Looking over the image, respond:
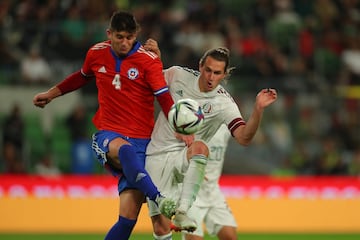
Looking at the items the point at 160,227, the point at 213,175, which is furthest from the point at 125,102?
the point at 213,175

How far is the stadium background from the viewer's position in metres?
12.3

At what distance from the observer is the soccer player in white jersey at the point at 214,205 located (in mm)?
8328

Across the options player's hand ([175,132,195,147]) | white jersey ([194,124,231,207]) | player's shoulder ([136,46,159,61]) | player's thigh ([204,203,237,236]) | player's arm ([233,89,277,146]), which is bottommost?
player's thigh ([204,203,237,236])

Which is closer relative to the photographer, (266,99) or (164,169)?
(266,99)

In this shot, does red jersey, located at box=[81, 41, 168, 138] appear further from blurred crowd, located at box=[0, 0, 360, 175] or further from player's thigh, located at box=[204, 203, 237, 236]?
blurred crowd, located at box=[0, 0, 360, 175]

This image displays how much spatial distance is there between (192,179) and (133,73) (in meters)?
0.91

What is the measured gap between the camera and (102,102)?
281 inches

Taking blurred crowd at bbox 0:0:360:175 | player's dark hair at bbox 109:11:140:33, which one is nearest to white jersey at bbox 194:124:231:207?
player's dark hair at bbox 109:11:140:33

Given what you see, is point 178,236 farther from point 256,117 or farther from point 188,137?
point 256,117

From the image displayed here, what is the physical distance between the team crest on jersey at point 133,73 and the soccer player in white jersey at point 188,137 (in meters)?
0.37

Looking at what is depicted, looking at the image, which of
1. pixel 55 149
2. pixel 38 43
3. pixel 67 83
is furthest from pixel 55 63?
pixel 67 83

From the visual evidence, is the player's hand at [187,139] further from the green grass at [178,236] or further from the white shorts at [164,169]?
the green grass at [178,236]

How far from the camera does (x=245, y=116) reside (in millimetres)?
12172

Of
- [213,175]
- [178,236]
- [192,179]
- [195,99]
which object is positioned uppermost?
[195,99]
